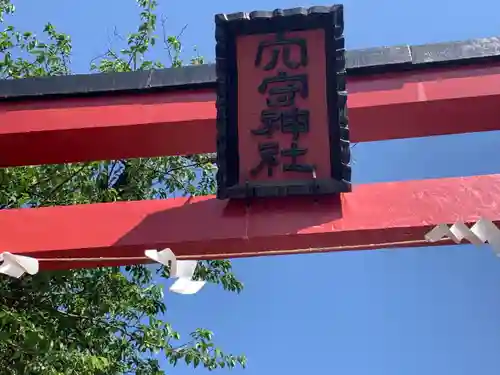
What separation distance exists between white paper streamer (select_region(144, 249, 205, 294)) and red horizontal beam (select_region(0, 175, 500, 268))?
0.93 feet

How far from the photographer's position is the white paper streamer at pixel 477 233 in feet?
7.81

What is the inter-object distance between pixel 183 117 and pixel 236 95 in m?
0.35

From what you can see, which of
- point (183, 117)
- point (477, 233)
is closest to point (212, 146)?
point (183, 117)

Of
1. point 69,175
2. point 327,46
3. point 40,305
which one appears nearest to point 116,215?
point 327,46

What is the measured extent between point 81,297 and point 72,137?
234 cm

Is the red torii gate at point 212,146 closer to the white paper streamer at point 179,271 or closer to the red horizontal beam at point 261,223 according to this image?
the red horizontal beam at point 261,223

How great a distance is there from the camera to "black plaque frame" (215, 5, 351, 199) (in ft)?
9.72

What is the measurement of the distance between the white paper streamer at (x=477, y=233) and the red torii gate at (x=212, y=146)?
200mm

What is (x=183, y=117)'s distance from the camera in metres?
3.36

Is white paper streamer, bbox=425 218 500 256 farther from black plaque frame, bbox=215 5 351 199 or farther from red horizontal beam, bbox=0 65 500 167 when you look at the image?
red horizontal beam, bbox=0 65 500 167

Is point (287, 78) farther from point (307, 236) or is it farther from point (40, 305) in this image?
point (40, 305)

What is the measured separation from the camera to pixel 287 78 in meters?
3.14

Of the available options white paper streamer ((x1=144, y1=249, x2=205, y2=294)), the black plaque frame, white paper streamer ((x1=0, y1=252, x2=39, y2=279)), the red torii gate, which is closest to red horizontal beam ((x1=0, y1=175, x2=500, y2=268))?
the red torii gate

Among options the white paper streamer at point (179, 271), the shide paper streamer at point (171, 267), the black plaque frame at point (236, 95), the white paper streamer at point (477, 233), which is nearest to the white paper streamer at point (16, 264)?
the shide paper streamer at point (171, 267)
